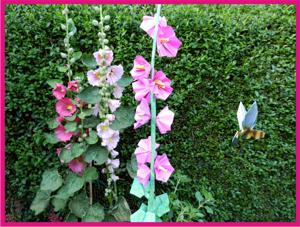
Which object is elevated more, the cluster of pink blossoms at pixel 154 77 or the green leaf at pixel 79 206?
the cluster of pink blossoms at pixel 154 77

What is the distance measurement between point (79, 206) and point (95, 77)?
705mm

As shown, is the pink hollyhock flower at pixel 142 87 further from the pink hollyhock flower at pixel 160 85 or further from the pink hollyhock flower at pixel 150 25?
the pink hollyhock flower at pixel 150 25

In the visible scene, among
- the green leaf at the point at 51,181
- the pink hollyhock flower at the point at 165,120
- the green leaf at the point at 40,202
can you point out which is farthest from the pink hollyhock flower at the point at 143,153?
the green leaf at the point at 40,202

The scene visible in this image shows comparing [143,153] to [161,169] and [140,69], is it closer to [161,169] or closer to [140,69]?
[161,169]

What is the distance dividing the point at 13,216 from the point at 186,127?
47.9 inches

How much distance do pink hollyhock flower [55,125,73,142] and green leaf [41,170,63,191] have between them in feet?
0.67

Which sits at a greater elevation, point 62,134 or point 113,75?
point 113,75

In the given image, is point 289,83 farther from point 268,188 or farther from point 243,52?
point 268,188

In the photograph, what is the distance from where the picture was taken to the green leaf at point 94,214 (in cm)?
177

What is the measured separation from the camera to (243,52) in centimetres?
209

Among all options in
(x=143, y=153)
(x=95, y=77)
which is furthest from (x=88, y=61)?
(x=143, y=153)

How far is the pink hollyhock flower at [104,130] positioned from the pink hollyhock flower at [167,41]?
1.47ft

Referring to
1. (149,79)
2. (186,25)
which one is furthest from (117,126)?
(186,25)

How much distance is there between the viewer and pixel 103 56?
158cm
